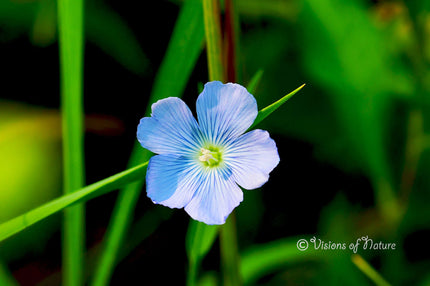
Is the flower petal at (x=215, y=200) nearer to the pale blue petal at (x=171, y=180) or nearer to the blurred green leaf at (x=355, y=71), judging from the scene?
the pale blue petal at (x=171, y=180)

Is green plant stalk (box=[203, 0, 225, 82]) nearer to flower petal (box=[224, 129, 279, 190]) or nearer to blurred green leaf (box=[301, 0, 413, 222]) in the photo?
flower petal (box=[224, 129, 279, 190])

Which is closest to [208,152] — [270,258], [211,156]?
[211,156]

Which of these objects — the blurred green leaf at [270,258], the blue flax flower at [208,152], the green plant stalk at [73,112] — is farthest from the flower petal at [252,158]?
the blurred green leaf at [270,258]

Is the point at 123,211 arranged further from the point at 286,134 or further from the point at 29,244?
the point at 286,134

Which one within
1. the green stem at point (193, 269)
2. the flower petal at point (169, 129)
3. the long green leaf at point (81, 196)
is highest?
the flower petal at point (169, 129)

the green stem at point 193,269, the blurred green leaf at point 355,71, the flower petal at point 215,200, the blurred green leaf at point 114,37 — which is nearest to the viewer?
the flower petal at point 215,200

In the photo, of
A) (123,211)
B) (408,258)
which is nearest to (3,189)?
(123,211)
